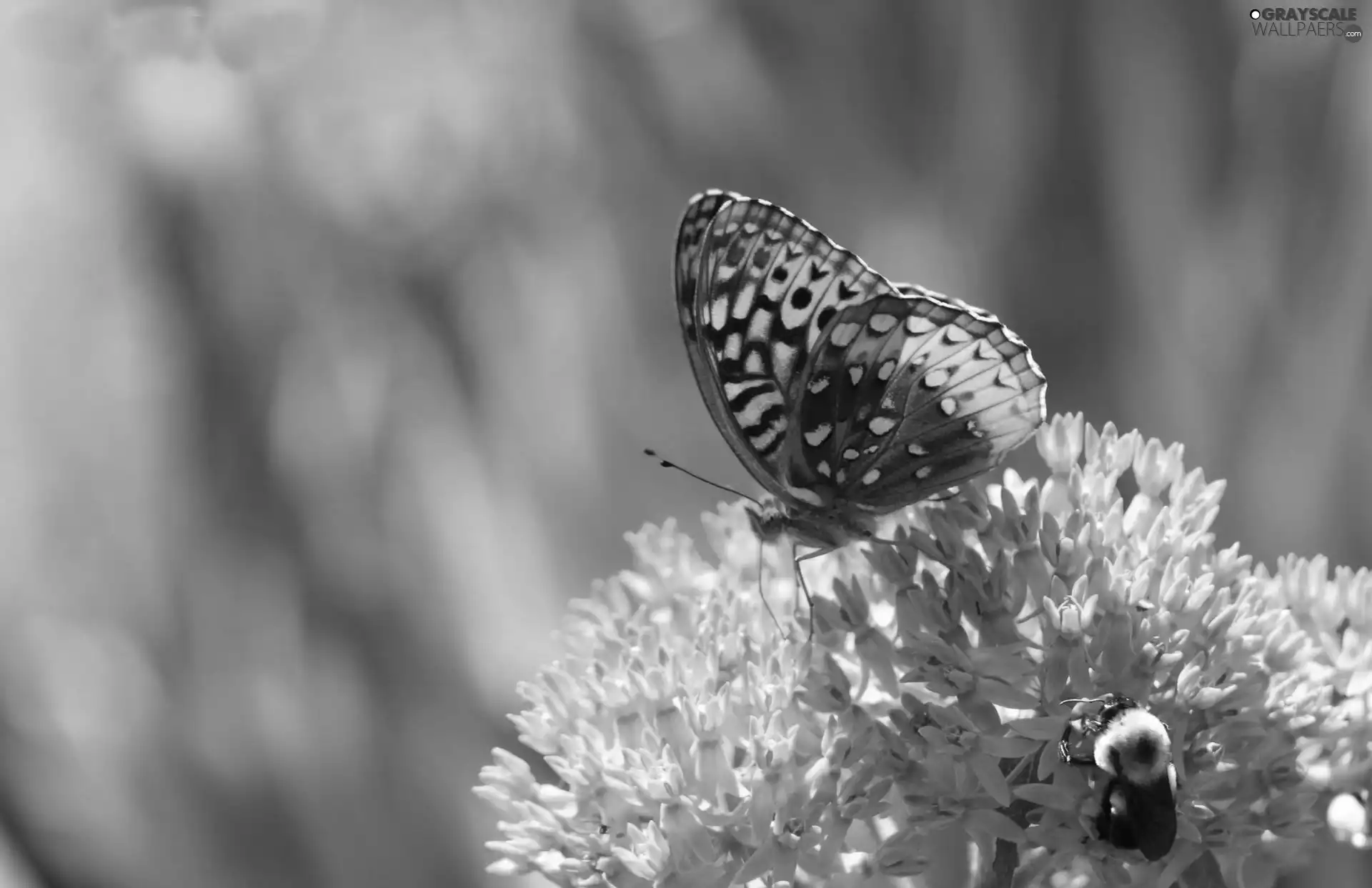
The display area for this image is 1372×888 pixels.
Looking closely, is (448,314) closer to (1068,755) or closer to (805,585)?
(805,585)

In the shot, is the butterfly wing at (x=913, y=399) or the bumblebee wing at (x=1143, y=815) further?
the butterfly wing at (x=913, y=399)

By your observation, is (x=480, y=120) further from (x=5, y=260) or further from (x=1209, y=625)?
(x=1209, y=625)

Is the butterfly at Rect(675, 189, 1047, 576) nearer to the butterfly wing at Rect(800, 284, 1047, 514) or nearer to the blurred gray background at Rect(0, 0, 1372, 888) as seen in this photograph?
the butterfly wing at Rect(800, 284, 1047, 514)

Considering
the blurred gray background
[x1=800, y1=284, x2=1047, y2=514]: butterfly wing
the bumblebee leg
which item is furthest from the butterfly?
the blurred gray background

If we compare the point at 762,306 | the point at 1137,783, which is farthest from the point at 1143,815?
the point at 762,306

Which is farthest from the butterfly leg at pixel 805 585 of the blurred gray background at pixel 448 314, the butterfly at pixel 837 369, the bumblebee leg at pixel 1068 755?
the blurred gray background at pixel 448 314

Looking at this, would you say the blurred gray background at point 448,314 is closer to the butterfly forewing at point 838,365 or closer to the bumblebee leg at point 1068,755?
the butterfly forewing at point 838,365

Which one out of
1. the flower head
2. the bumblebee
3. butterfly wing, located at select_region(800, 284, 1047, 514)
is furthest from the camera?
butterfly wing, located at select_region(800, 284, 1047, 514)
